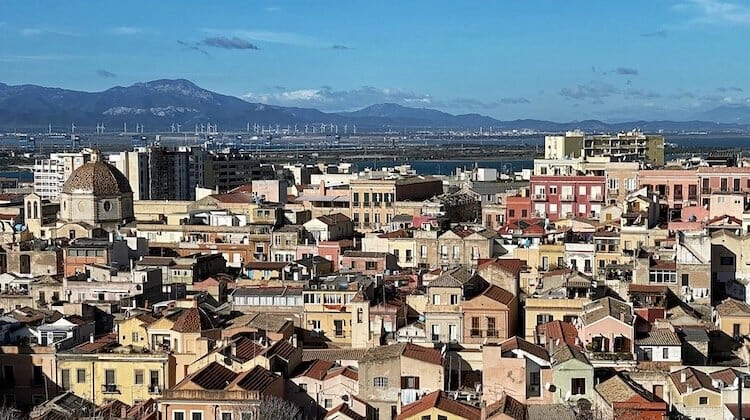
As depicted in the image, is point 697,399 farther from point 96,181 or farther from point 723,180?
point 96,181

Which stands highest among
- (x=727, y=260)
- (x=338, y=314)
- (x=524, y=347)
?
(x=727, y=260)

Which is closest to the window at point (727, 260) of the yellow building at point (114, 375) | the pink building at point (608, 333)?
the pink building at point (608, 333)

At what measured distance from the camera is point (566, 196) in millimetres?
56594

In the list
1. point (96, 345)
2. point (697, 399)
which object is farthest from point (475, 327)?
point (96, 345)

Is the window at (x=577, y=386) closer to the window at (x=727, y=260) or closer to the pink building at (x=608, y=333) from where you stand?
the pink building at (x=608, y=333)

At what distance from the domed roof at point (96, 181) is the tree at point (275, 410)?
32.5 m

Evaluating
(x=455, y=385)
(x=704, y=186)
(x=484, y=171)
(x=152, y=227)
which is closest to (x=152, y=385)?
(x=455, y=385)

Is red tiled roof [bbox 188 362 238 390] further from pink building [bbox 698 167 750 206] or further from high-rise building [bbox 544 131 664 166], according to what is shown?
high-rise building [bbox 544 131 664 166]

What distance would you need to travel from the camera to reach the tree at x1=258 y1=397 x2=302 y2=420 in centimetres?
2408

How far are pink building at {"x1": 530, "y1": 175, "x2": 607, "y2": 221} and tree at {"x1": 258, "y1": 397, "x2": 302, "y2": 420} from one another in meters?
32.4

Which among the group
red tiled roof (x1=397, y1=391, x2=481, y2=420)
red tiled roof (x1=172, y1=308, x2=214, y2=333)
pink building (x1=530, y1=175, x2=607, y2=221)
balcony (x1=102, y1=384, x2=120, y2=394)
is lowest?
balcony (x1=102, y1=384, x2=120, y2=394)

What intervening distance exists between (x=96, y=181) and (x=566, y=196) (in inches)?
857

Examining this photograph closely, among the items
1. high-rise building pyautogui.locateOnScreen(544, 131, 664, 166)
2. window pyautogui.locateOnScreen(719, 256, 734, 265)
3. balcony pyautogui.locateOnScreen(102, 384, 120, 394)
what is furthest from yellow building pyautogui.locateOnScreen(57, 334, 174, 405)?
high-rise building pyautogui.locateOnScreen(544, 131, 664, 166)

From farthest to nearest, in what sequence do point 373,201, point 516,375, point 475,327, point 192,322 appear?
point 373,201 < point 475,327 < point 192,322 < point 516,375
